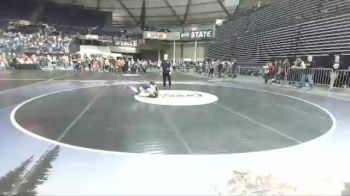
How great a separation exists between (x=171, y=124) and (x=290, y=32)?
17.5 metres

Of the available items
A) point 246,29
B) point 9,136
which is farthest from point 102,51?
point 9,136

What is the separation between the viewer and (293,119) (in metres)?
7.45

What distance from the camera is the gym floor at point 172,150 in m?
3.48

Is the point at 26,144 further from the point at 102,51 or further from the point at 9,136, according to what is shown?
the point at 102,51

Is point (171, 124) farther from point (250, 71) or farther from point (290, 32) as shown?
point (250, 71)

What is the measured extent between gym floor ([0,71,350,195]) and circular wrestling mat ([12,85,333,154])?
2cm

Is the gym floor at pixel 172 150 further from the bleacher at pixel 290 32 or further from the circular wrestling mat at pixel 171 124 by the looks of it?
the bleacher at pixel 290 32

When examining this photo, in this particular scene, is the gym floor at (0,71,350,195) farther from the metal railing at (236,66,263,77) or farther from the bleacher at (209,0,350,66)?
the metal railing at (236,66,263,77)

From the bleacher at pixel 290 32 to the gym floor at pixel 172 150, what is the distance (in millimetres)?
10539

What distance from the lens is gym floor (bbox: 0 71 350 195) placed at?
11.4 ft

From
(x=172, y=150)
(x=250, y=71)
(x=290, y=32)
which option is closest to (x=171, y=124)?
(x=172, y=150)

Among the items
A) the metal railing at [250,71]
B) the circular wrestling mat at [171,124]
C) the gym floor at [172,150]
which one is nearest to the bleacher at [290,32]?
the metal railing at [250,71]

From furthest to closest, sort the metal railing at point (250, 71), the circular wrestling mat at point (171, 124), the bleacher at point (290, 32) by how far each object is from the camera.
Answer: the metal railing at point (250, 71), the bleacher at point (290, 32), the circular wrestling mat at point (171, 124)

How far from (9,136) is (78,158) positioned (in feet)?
5.63
